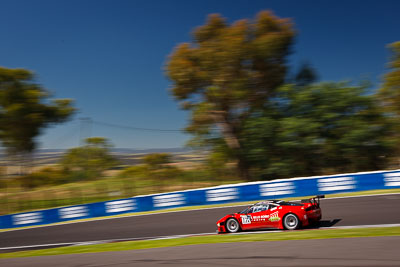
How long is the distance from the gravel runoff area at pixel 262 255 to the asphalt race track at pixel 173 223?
130 inches

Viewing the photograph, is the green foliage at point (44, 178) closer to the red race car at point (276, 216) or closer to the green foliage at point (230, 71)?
the green foliage at point (230, 71)

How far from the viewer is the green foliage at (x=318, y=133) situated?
25.8m

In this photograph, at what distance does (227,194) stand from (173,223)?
418cm

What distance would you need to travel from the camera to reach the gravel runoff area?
6.56m

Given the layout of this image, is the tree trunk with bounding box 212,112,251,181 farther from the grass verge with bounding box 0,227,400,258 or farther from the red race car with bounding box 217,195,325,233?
the grass verge with bounding box 0,227,400,258

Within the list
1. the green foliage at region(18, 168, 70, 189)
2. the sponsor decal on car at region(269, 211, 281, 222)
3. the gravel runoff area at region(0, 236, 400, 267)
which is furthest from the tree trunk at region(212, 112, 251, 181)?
the gravel runoff area at region(0, 236, 400, 267)

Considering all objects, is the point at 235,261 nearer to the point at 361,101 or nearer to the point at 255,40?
the point at 361,101

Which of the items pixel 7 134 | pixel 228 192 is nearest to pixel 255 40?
pixel 228 192

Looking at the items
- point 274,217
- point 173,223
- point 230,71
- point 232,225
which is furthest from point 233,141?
point 274,217

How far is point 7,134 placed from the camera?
35656mm

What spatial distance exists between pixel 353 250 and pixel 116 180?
923 inches

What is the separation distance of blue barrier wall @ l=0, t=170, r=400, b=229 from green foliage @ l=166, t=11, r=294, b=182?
34.3 feet

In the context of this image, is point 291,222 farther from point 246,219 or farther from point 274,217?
point 246,219

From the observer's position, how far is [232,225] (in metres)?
11.7
